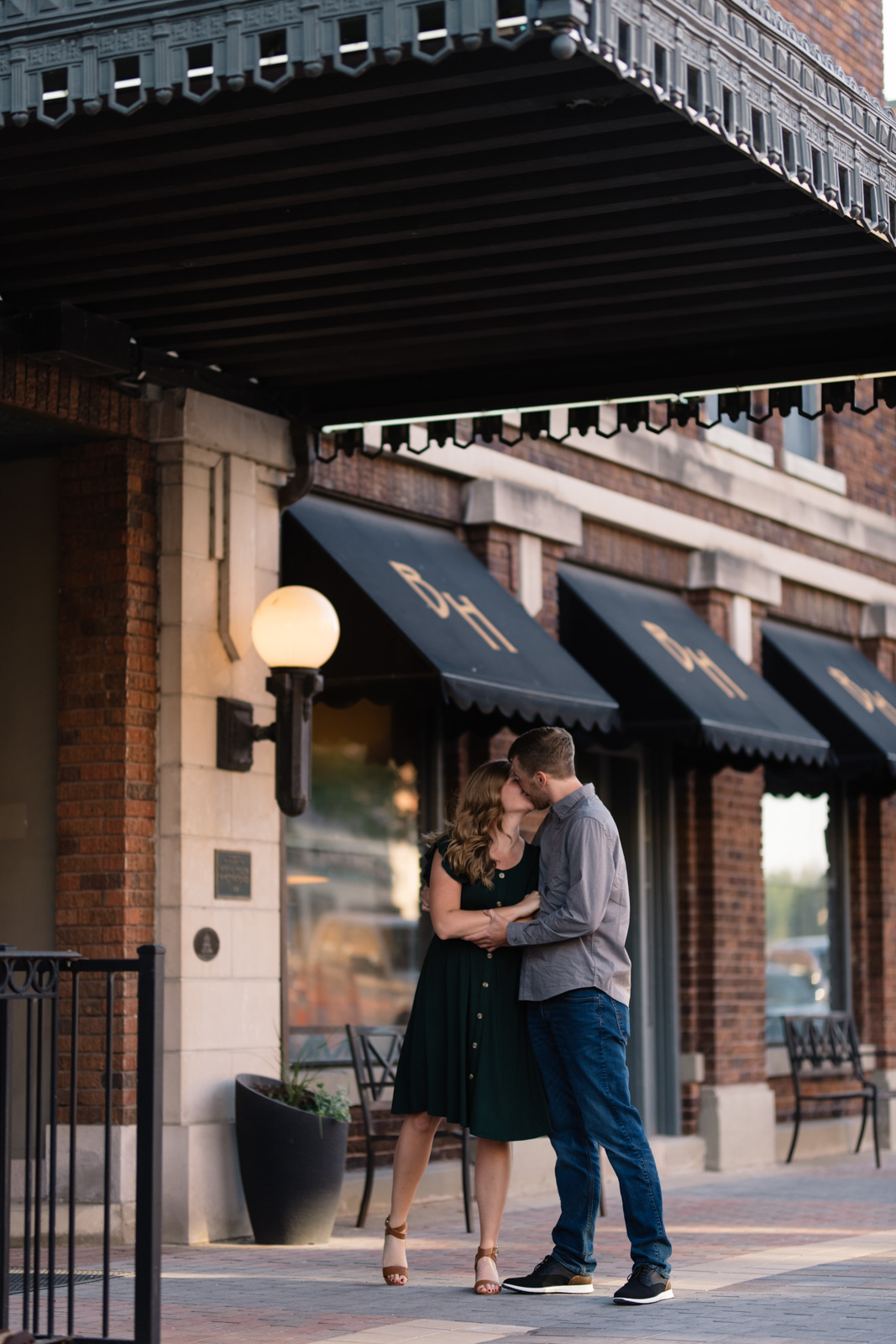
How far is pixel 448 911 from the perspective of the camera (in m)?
7.30

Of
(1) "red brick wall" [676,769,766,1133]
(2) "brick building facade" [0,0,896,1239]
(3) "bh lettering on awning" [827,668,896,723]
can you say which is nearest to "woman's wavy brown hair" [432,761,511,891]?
(2) "brick building facade" [0,0,896,1239]

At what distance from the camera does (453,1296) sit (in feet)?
23.9

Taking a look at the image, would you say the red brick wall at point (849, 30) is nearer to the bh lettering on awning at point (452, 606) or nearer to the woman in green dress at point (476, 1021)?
the bh lettering on awning at point (452, 606)

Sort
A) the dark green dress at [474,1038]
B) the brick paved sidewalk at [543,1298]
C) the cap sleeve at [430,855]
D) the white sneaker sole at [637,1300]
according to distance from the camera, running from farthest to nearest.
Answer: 1. the cap sleeve at [430,855]
2. the dark green dress at [474,1038]
3. the white sneaker sole at [637,1300]
4. the brick paved sidewalk at [543,1298]

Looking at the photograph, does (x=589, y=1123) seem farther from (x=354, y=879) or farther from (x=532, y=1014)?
(x=354, y=879)

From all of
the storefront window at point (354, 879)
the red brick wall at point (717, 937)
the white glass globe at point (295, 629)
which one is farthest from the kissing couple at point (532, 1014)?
the red brick wall at point (717, 937)

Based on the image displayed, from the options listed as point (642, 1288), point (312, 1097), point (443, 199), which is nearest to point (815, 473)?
point (312, 1097)

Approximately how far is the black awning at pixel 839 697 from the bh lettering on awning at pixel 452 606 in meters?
4.51

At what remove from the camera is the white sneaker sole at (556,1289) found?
7258mm

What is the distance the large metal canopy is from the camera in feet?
20.7

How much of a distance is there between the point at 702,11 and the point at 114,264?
112 inches

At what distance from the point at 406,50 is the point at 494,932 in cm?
308

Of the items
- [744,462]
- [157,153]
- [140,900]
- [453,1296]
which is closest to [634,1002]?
[744,462]

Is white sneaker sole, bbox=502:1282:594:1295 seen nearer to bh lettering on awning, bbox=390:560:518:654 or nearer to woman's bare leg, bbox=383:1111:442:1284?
woman's bare leg, bbox=383:1111:442:1284
